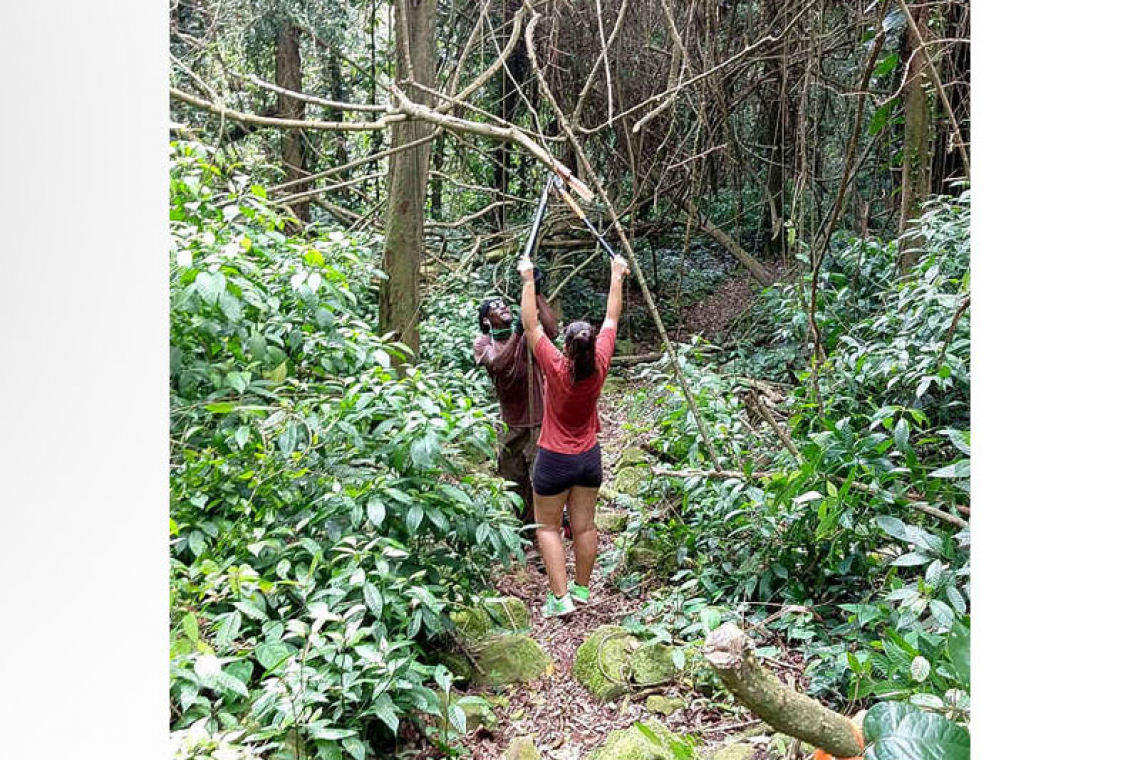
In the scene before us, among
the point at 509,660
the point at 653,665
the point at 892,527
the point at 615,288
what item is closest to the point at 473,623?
the point at 509,660

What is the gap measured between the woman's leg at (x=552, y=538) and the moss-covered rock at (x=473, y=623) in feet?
1.05

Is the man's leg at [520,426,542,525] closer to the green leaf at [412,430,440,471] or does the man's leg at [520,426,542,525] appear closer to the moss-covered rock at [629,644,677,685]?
the moss-covered rock at [629,644,677,685]

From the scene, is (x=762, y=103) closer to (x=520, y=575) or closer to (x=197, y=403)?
(x=520, y=575)

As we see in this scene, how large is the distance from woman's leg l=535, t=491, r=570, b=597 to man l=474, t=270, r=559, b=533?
5.3 inches

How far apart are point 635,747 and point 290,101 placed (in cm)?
436

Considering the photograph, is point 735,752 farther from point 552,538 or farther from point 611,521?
point 611,521

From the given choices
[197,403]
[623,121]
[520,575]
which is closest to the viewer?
[197,403]

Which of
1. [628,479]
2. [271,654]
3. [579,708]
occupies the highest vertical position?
[271,654]
